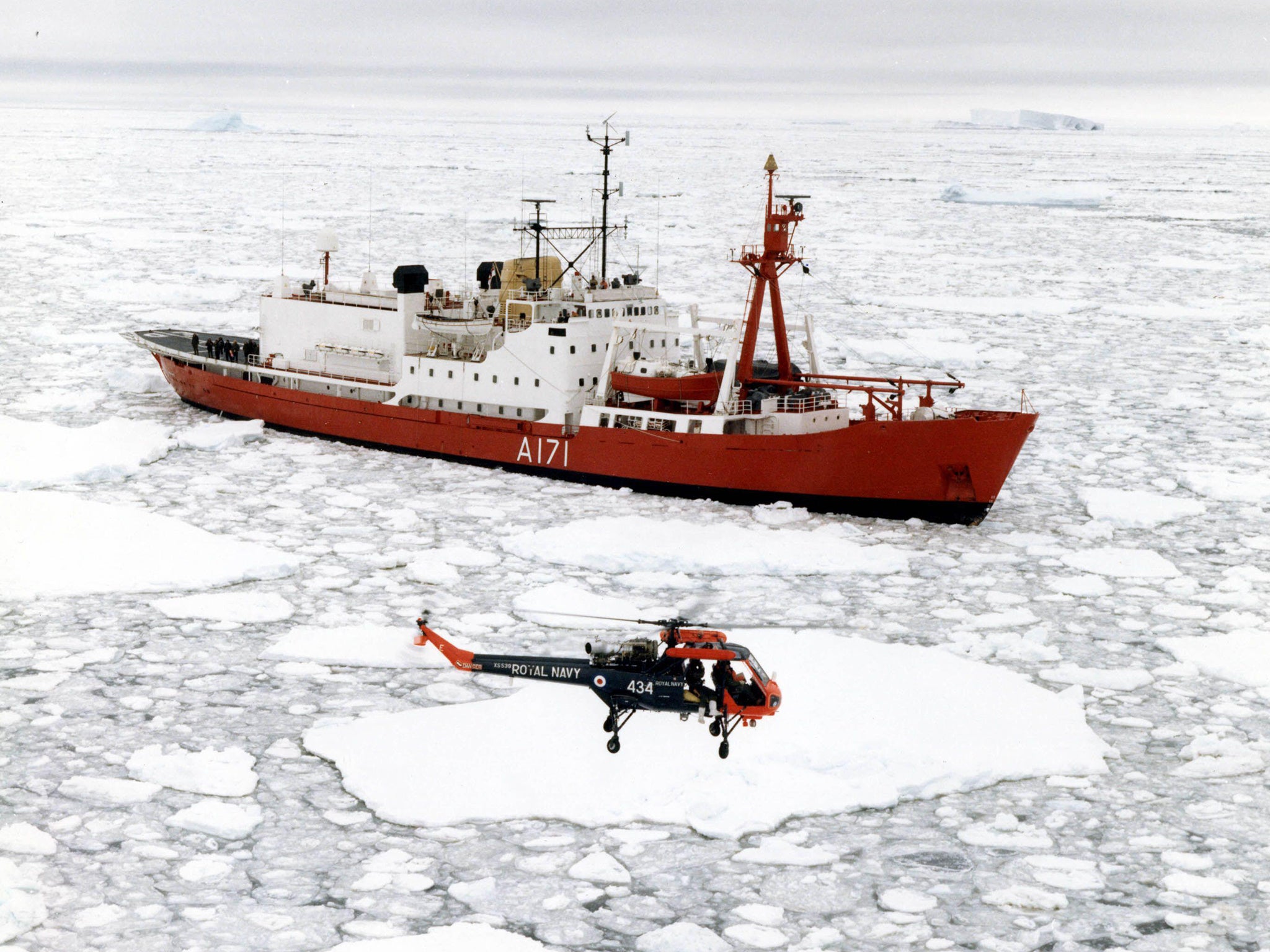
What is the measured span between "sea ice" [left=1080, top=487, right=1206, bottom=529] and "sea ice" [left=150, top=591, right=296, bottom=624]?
9.59 metres

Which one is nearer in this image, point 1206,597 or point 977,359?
point 1206,597

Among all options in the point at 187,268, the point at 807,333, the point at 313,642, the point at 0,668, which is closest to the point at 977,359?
the point at 807,333

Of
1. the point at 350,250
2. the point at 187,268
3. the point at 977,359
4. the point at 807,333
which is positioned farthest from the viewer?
the point at 350,250

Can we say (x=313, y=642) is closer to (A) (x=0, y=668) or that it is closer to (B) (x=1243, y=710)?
(A) (x=0, y=668)

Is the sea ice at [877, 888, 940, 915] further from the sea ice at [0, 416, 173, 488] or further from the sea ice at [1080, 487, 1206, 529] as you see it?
the sea ice at [0, 416, 173, 488]

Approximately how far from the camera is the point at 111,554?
13.8 metres

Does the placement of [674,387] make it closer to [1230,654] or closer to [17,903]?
[1230,654]

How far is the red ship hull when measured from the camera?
1577 cm

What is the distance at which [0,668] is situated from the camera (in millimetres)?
10969

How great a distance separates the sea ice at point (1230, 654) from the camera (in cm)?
1134

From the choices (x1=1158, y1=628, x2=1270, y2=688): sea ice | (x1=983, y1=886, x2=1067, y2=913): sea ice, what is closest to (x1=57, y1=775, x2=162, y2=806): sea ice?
(x1=983, y1=886, x2=1067, y2=913): sea ice

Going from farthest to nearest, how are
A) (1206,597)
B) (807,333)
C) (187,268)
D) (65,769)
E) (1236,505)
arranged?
(187,268) < (807,333) < (1236,505) < (1206,597) < (65,769)

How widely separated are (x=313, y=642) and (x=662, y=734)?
3.49 metres

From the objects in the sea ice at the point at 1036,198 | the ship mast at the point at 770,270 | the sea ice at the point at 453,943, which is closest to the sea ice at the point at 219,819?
the sea ice at the point at 453,943
